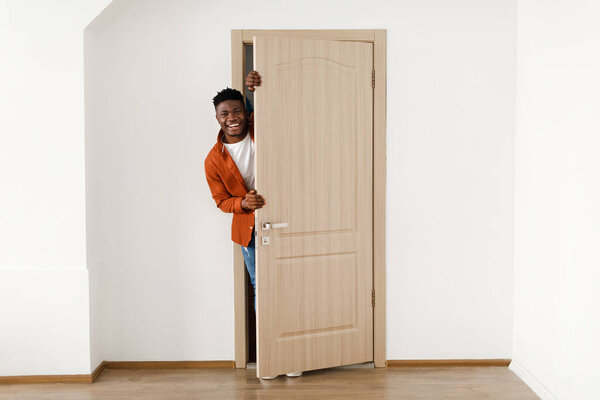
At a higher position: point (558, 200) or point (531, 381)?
point (558, 200)

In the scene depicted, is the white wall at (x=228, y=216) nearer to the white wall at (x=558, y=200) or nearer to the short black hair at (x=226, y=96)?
the white wall at (x=558, y=200)

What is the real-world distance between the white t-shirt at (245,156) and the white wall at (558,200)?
1693mm

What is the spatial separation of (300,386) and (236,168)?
1358 mm

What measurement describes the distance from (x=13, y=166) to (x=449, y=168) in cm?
270

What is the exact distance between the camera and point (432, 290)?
3172 mm

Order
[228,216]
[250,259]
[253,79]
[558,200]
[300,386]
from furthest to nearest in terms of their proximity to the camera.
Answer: [228,216] < [250,259] < [300,386] < [253,79] < [558,200]

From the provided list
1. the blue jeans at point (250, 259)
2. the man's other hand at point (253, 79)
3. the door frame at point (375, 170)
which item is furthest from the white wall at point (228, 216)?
the man's other hand at point (253, 79)

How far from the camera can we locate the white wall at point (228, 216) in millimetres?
3072

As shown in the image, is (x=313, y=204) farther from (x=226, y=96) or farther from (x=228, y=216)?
(x=226, y=96)

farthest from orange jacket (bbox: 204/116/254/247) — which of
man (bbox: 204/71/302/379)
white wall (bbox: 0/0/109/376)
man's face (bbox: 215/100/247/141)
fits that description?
white wall (bbox: 0/0/109/376)

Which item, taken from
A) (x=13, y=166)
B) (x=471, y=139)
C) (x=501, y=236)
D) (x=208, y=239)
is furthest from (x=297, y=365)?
(x=13, y=166)

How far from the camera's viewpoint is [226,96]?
2.82 meters

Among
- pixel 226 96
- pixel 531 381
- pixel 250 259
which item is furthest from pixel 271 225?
pixel 531 381

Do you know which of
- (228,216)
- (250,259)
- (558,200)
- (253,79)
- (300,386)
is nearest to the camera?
(558,200)
